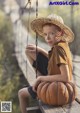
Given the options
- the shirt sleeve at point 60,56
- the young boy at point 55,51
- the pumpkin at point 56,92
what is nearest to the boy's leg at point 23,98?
the young boy at point 55,51

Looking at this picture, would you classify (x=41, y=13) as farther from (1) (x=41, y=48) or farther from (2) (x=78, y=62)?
(2) (x=78, y=62)

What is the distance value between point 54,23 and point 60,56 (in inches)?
5.5

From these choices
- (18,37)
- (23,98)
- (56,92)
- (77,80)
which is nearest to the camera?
(56,92)

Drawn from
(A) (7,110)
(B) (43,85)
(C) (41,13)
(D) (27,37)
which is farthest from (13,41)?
(B) (43,85)

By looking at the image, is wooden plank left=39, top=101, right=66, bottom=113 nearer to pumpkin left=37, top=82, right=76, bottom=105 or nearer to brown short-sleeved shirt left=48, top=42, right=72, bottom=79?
pumpkin left=37, top=82, right=76, bottom=105

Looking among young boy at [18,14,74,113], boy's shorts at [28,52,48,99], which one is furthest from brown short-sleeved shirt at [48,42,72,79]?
boy's shorts at [28,52,48,99]

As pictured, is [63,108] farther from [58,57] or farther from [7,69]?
[7,69]

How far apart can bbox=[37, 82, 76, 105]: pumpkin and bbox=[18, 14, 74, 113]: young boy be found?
0.03m

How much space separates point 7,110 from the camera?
161cm

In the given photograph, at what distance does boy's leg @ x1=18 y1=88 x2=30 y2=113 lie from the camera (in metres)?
1.48

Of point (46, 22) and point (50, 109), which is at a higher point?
point (46, 22)

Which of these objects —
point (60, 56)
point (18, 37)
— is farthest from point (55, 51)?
point (18, 37)

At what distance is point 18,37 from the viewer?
6.22 feet

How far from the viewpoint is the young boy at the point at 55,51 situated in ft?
4.38
